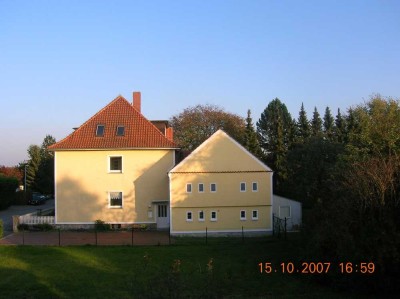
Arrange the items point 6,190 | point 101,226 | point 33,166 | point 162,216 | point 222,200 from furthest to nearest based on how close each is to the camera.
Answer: point 33,166, point 6,190, point 162,216, point 101,226, point 222,200

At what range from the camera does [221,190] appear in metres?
31.6

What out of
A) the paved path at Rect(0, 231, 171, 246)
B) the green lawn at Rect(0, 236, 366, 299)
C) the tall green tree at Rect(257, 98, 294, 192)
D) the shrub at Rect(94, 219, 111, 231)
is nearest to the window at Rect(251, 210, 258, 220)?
the paved path at Rect(0, 231, 171, 246)

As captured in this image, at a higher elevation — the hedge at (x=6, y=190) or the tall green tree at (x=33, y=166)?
the tall green tree at (x=33, y=166)

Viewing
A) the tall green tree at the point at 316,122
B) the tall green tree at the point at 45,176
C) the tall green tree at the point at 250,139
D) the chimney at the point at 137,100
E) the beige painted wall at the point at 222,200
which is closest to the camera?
the beige painted wall at the point at 222,200

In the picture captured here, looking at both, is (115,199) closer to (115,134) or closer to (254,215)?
(115,134)

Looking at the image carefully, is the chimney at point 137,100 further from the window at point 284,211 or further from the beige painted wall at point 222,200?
the window at point 284,211

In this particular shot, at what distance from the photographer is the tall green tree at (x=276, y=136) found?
5794 centimetres

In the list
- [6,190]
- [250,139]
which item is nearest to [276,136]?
[250,139]

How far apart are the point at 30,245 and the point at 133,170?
37.1ft

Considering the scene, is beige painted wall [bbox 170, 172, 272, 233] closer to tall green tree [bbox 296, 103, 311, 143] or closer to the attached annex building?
the attached annex building

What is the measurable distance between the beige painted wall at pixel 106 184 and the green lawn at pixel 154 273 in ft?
33.7

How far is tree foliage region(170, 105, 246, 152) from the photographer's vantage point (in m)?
57.9

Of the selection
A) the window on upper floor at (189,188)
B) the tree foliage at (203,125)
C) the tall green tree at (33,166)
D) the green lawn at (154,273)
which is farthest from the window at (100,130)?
the tall green tree at (33,166)

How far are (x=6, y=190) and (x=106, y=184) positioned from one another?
24.6 m
